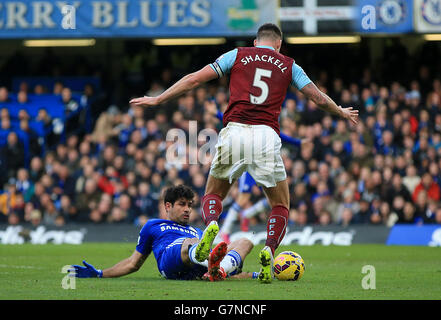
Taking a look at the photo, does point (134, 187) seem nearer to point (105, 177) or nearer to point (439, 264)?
point (105, 177)

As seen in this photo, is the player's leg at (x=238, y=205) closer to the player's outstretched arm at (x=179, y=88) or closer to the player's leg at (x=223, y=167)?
the player's leg at (x=223, y=167)

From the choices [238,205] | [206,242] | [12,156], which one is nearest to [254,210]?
[238,205]

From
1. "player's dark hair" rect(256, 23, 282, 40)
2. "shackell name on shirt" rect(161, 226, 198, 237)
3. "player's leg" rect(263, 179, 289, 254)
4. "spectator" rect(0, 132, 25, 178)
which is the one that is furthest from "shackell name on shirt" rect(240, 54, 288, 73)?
"spectator" rect(0, 132, 25, 178)

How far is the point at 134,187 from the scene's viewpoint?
829 inches

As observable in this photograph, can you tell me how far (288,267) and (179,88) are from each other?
7.75ft

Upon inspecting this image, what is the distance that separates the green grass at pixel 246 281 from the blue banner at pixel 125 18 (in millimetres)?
8047

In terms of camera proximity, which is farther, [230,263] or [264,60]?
[230,263]

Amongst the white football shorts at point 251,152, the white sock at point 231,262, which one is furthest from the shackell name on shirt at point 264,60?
the white sock at point 231,262

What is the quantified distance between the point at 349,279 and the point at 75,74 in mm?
16966

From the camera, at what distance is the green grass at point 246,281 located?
26.5ft

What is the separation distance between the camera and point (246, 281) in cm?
962

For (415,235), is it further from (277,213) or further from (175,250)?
(175,250)
